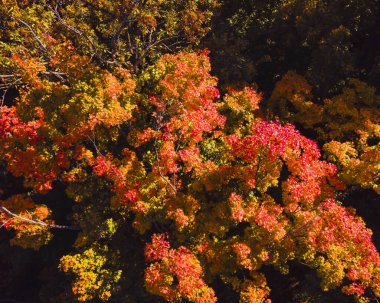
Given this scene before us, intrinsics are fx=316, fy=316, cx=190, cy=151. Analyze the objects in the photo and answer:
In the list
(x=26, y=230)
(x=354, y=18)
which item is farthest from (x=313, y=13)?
(x=26, y=230)

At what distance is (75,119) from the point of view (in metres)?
13.6

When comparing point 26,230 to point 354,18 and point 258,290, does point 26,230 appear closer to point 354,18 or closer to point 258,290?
point 258,290

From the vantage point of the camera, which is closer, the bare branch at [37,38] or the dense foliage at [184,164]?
the dense foliage at [184,164]

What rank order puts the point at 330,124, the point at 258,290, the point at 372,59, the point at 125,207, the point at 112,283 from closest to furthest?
the point at 258,290
the point at 112,283
the point at 125,207
the point at 330,124
the point at 372,59

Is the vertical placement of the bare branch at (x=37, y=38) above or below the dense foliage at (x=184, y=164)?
above

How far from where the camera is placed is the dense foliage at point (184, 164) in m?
12.2

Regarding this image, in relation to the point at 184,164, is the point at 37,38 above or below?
above

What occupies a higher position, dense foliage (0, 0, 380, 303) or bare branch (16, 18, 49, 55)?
bare branch (16, 18, 49, 55)

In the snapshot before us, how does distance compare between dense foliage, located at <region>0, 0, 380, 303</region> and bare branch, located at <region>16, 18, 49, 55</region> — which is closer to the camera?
dense foliage, located at <region>0, 0, 380, 303</region>

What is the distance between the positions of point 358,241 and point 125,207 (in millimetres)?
10003

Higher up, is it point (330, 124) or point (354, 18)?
point (354, 18)

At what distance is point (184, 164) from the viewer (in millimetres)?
14891

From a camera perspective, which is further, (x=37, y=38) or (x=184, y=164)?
(x=37, y=38)

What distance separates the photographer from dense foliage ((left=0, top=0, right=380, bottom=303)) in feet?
40.2
